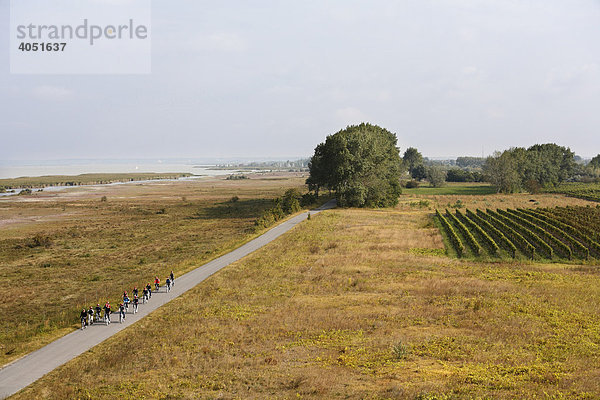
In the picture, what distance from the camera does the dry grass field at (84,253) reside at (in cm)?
2539

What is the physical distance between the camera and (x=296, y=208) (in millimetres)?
72688

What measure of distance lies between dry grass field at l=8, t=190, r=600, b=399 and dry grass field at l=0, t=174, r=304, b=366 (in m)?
6.23

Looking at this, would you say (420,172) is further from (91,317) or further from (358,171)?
(91,317)

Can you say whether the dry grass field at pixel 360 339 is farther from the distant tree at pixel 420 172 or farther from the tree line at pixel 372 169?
the distant tree at pixel 420 172

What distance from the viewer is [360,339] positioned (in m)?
19.4

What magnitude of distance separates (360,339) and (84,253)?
4315cm

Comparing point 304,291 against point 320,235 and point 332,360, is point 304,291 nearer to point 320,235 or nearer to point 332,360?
point 332,360

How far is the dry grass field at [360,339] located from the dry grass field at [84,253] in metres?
6.23

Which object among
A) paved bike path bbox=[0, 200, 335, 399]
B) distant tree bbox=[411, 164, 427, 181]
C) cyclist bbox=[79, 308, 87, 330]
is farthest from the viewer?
distant tree bbox=[411, 164, 427, 181]

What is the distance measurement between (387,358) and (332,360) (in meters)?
2.72

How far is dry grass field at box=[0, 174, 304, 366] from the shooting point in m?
25.4

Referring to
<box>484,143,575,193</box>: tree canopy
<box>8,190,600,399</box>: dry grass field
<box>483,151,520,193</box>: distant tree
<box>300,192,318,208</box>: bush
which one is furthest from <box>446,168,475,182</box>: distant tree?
<box>8,190,600,399</box>: dry grass field

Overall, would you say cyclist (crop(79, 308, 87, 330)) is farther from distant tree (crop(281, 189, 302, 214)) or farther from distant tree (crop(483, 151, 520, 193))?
distant tree (crop(483, 151, 520, 193))

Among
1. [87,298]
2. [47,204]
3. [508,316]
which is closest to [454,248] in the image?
[508,316]
